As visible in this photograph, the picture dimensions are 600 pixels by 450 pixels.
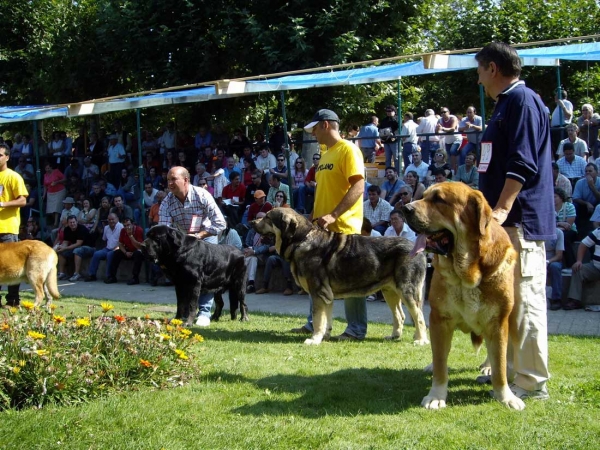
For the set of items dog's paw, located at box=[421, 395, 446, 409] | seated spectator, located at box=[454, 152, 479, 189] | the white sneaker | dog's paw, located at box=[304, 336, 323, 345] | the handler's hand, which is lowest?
the white sneaker

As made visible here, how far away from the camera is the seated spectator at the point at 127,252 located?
15.9 meters

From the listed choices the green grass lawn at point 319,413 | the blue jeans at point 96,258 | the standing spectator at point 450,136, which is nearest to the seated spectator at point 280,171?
the standing spectator at point 450,136

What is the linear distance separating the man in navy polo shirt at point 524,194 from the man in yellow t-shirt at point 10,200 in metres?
7.39

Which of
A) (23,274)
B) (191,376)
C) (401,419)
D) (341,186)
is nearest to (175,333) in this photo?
(191,376)

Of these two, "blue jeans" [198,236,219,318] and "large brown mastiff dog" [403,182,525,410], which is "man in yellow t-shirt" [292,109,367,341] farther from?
"large brown mastiff dog" [403,182,525,410]

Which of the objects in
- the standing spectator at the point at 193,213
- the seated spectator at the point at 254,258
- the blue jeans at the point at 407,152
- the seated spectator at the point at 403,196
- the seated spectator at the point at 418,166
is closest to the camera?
the standing spectator at the point at 193,213

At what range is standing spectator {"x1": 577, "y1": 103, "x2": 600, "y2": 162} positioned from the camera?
1441cm

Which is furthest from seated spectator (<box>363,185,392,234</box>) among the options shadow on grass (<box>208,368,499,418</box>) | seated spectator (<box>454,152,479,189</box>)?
shadow on grass (<box>208,368,499,418</box>)

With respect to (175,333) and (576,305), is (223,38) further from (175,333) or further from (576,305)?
(175,333)

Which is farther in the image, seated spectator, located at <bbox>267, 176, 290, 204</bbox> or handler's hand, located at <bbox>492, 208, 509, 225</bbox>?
seated spectator, located at <bbox>267, 176, 290, 204</bbox>

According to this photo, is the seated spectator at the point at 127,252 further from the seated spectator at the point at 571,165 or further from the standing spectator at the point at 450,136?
the seated spectator at the point at 571,165

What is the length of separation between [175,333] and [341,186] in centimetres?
270

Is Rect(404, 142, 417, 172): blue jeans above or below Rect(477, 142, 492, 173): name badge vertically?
above

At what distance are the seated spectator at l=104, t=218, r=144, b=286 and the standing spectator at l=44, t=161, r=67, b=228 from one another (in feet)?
14.2
